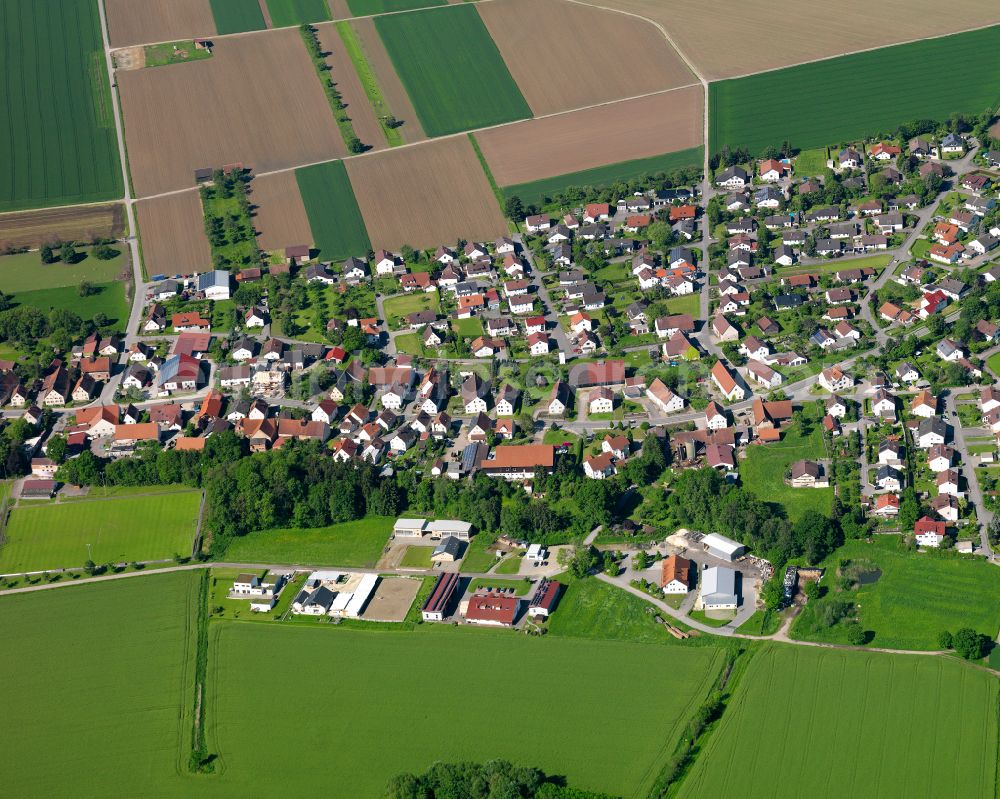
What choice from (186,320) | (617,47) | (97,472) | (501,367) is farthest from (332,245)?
(617,47)

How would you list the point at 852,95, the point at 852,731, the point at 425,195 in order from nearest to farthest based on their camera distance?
the point at 852,731
the point at 425,195
the point at 852,95

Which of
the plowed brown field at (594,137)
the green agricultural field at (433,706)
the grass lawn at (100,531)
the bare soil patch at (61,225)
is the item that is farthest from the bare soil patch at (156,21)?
the green agricultural field at (433,706)

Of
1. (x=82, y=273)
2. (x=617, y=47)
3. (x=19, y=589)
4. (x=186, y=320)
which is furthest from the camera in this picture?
(x=617, y=47)

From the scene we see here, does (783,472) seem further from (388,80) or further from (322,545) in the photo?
(388,80)

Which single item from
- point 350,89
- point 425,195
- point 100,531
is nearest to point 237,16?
point 350,89

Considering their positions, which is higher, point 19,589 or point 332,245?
point 332,245

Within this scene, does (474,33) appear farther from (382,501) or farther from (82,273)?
(382,501)
